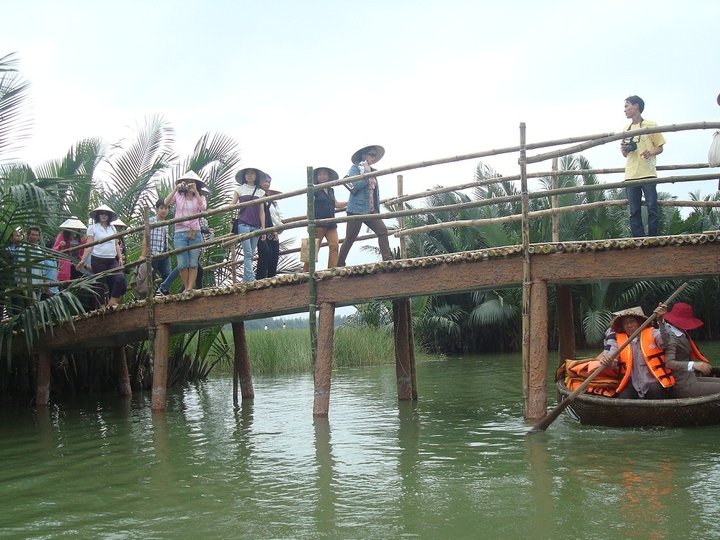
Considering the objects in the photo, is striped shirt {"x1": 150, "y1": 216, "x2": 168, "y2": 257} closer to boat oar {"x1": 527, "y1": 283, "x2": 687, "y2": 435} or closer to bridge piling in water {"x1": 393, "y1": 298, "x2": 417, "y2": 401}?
bridge piling in water {"x1": 393, "y1": 298, "x2": 417, "y2": 401}

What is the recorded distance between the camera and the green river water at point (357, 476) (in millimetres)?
5094

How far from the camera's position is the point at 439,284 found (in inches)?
344

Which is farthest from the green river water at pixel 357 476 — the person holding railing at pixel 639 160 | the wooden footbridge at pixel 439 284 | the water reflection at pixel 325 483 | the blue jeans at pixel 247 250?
the person holding railing at pixel 639 160

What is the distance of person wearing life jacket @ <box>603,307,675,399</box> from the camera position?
800 centimetres

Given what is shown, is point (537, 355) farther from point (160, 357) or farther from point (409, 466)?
point (160, 357)

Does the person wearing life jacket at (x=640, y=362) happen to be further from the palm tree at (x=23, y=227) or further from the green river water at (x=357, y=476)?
the palm tree at (x=23, y=227)

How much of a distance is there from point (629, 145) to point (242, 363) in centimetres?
598

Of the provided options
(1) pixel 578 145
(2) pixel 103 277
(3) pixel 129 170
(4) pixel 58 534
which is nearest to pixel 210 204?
(3) pixel 129 170

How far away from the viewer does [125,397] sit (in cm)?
1334

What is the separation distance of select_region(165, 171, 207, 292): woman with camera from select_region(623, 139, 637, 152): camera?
4483 millimetres

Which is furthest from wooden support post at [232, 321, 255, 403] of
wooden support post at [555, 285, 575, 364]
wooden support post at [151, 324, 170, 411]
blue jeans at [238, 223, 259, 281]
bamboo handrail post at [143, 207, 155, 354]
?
wooden support post at [555, 285, 575, 364]

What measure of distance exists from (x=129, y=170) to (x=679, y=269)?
10288 mm

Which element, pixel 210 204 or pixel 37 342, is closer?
pixel 37 342

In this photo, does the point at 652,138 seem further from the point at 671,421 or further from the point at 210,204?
the point at 210,204
